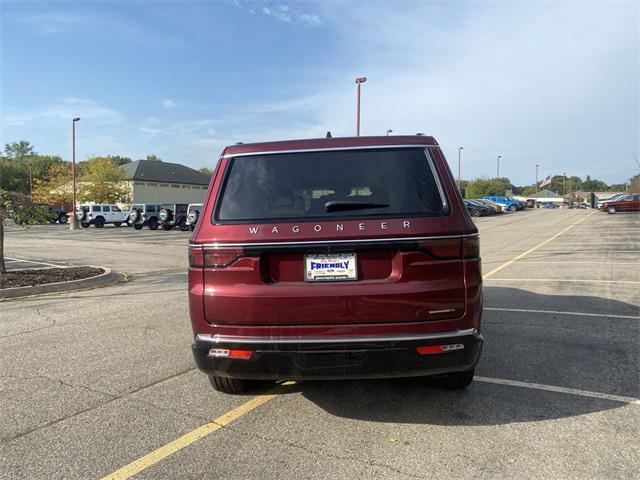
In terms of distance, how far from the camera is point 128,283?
10.1 m

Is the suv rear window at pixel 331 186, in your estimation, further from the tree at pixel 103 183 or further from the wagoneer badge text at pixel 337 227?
the tree at pixel 103 183

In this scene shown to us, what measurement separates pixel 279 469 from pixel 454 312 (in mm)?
1383

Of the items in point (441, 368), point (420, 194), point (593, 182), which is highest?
point (593, 182)

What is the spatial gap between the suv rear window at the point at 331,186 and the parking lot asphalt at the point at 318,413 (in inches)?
55.7

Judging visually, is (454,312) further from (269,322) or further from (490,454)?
(269,322)

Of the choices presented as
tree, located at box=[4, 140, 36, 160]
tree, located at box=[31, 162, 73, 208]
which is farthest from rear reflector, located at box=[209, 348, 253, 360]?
tree, located at box=[4, 140, 36, 160]

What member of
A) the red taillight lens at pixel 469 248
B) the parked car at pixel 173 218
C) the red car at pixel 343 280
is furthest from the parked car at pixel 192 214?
the red taillight lens at pixel 469 248

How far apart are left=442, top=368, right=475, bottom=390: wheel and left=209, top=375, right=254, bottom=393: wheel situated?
1.55m

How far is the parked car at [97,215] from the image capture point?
39.4 m

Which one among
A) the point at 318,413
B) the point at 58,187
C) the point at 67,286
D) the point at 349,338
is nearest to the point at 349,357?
the point at 349,338

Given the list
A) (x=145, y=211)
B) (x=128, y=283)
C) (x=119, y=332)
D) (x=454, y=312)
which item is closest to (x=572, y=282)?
(x=454, y=312)

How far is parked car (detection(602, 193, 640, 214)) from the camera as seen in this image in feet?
133

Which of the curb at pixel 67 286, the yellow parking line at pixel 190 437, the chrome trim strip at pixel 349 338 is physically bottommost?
the yellow parking line at pixel 190 437

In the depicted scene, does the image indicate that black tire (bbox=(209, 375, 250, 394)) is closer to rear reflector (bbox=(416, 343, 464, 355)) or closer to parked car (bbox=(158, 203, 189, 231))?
rear reflector (bbox=(416, 343, 464, 355))
